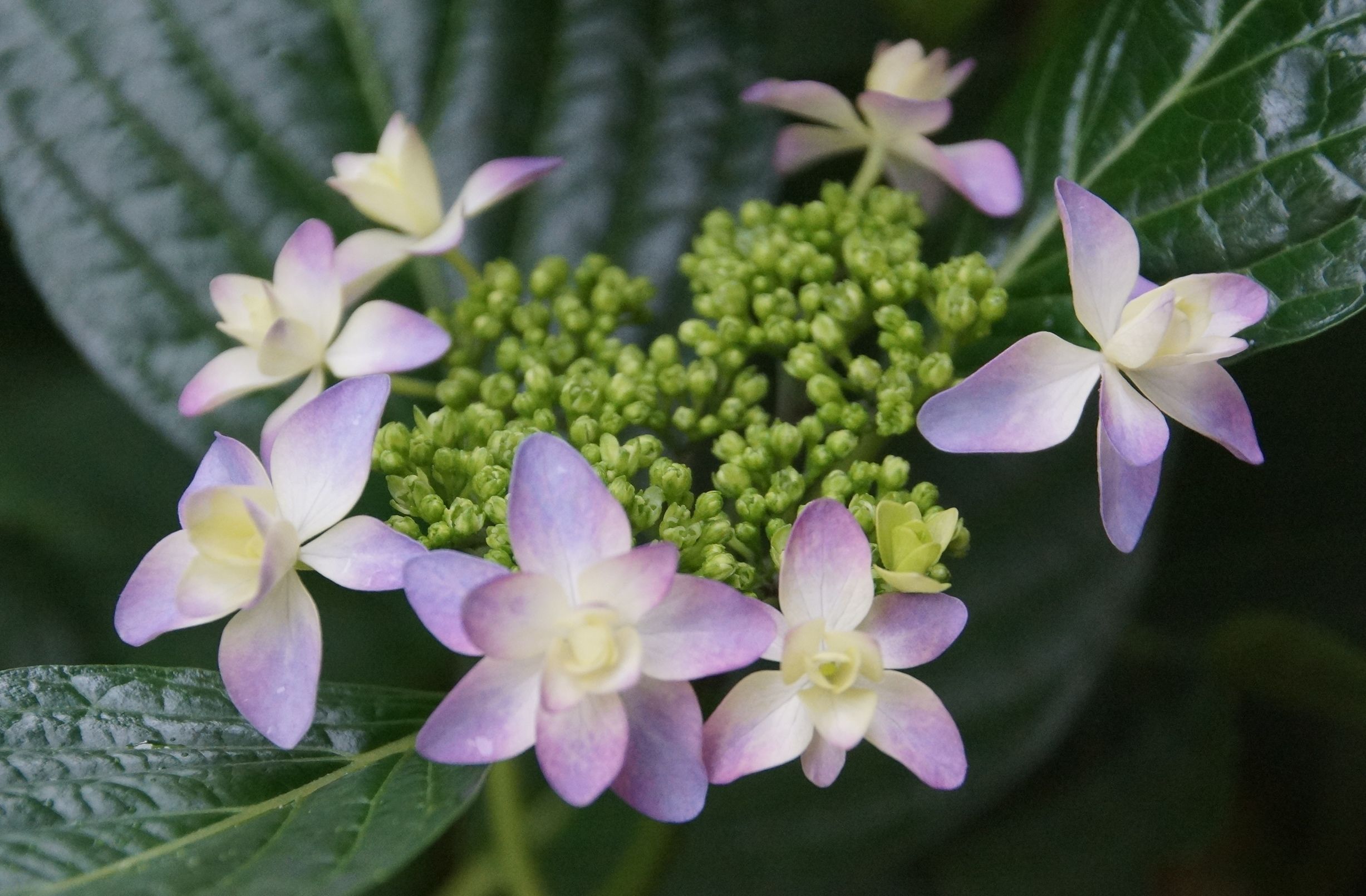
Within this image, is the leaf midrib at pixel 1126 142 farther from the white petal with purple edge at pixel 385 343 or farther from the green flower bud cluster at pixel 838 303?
the white petal with purple edge at pixel 385 343

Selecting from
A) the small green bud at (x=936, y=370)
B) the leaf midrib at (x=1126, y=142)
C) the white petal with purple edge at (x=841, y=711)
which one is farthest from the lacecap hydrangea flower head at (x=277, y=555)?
the leaf midrib at (x=1126, y=142)

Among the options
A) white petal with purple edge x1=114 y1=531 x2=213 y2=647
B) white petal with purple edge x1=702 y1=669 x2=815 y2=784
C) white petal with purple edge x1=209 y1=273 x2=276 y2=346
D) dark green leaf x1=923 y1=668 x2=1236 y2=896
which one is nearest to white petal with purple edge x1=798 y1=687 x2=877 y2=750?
white petal with purple edge x1=702 y1=669 x2=815 y2=784

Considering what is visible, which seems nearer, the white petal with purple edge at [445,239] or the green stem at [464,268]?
the white petal with purple edge at [445,239]

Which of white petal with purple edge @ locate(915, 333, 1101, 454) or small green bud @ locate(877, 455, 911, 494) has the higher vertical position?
white petal with purple edge @ locate(915, 333, 1101, 454)

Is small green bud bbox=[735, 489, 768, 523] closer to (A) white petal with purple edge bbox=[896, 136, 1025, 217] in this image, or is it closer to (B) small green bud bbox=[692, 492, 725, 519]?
(B) small green bud bbox=[692, 492, 725, 519]

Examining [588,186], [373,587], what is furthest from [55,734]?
[588,186]

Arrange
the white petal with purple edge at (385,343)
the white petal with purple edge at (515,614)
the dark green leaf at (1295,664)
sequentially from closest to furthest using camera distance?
the white petal with purple edge at (515,614) < the white petal with purple edge at (385,343) < the dark green leaf at (1295,664)

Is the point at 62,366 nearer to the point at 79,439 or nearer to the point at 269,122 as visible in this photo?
the point at 79,439
